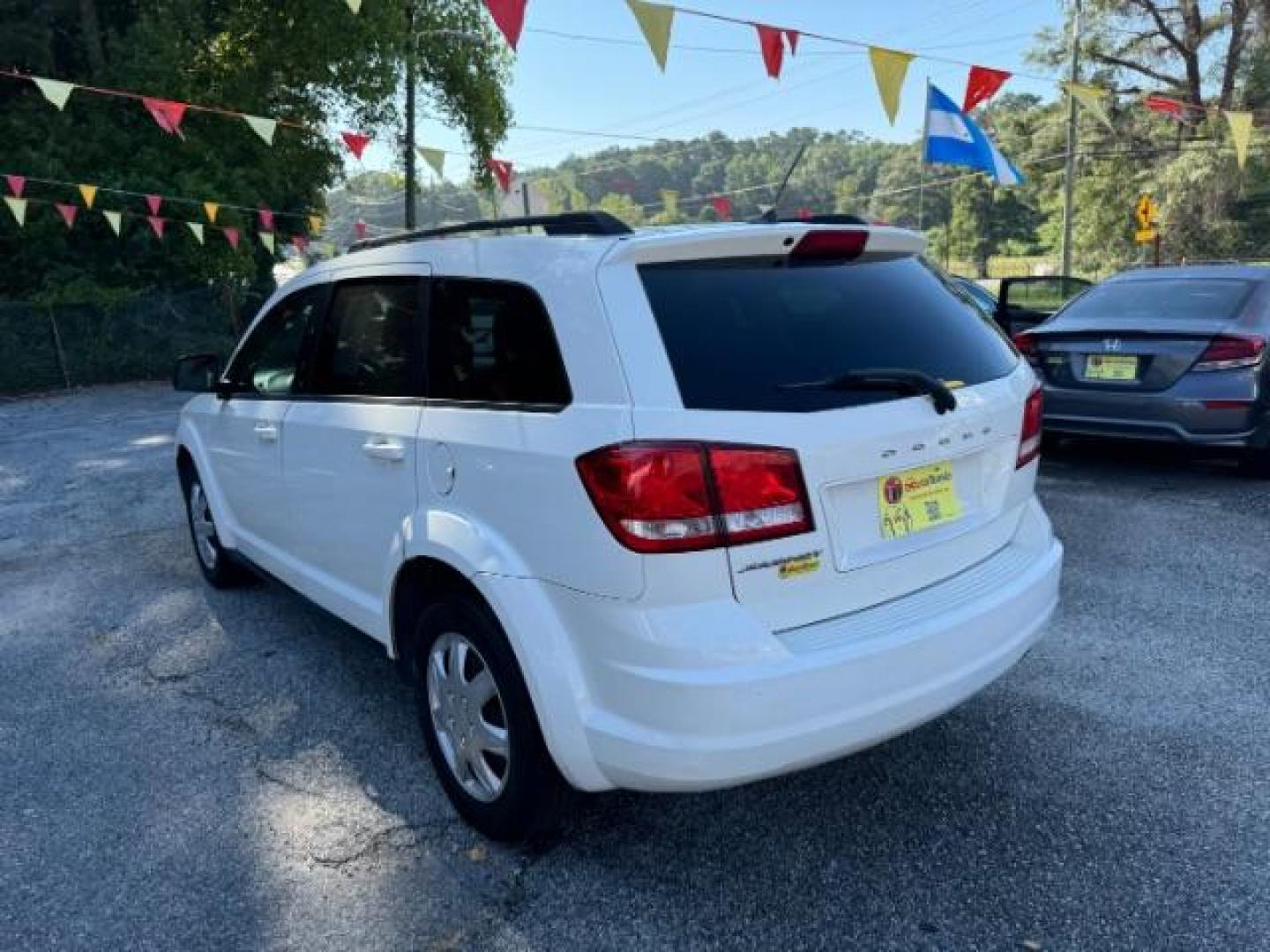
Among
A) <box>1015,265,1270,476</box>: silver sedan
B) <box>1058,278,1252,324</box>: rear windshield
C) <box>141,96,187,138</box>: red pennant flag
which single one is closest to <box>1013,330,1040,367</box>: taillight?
<box>1015,265,1270,476</box>: silver sedan

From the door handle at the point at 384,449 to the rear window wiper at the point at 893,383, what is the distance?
1234 millimetres

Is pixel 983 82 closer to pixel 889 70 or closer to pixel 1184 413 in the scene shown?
pixel 889 70

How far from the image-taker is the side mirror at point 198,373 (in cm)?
443

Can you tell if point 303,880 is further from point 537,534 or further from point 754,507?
point 754,507

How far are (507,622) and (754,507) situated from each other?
70cm

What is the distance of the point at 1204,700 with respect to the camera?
327 centimetres

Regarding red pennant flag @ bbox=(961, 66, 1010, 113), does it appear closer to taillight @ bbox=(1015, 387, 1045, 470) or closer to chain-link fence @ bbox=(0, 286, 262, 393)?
taillight @ bbox=(1015, 387, 1045, 470)

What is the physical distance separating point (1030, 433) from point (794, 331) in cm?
98

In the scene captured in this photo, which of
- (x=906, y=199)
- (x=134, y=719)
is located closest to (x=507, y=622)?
(x=134, y=719)

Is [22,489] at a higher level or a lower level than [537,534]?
lower

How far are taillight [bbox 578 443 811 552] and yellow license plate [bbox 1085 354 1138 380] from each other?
4950 millimetres

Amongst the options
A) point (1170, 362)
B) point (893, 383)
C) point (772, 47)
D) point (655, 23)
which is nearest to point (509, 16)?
point (655, 23)

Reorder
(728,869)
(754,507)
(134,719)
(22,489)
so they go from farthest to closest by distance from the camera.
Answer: (22,489), (134,719), (728,869), (754,507)

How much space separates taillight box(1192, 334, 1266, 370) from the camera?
5.71 metres
